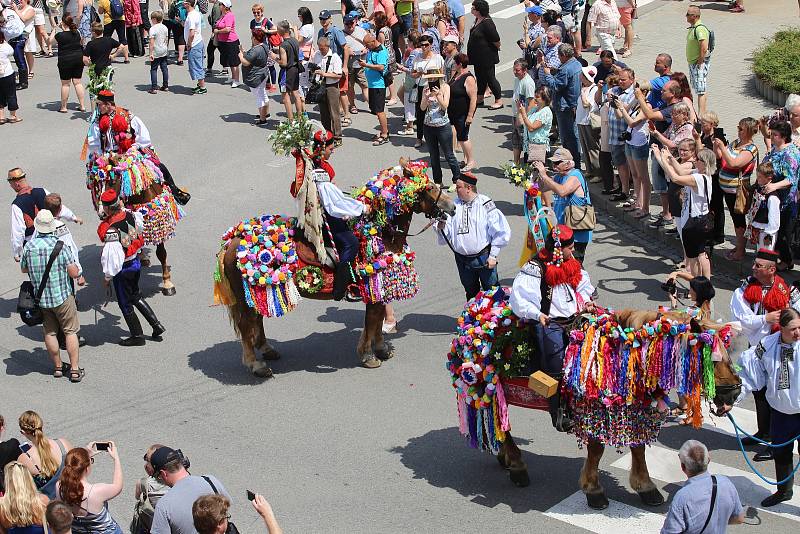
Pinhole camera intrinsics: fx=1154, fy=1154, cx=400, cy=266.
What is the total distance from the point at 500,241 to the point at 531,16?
8.61 m

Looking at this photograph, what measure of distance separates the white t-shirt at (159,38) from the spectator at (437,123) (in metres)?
6.56

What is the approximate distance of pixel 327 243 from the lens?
11359 mm

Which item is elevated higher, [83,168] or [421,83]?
[421,83]

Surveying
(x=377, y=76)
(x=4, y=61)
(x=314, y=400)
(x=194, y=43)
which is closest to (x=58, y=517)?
(x=314, y=400)

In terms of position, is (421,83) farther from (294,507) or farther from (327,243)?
(294,507)

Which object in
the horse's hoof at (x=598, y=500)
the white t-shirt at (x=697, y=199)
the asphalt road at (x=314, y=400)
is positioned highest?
the white t-shirt at (x=697, y=199)

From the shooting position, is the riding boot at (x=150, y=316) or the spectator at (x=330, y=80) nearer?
the riding boot at (x=150, y=316)

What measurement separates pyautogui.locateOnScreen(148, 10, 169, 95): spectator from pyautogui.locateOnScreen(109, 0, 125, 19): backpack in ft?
6.67

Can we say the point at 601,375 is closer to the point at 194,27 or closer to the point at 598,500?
the point at 598,500

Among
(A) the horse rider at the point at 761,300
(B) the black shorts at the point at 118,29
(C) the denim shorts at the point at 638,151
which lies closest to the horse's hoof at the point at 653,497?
(A) the horse rider at the point at 761,300

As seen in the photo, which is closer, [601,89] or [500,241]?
[500,241]

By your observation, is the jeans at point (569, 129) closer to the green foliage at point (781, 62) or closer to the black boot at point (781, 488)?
the green foliage at point (781, 62)

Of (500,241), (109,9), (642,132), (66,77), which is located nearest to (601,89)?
(642,132)

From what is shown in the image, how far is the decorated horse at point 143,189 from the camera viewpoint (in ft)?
44.3
